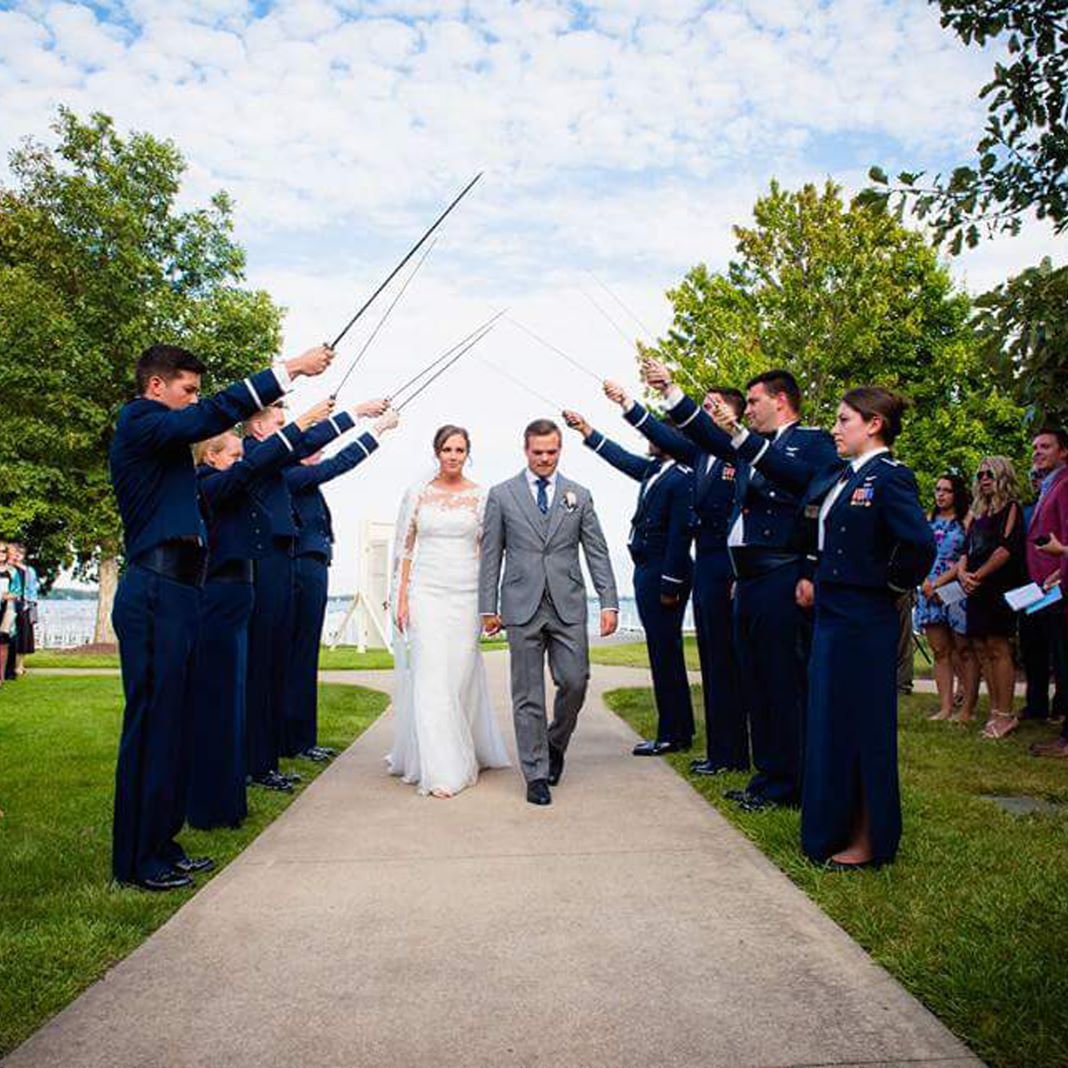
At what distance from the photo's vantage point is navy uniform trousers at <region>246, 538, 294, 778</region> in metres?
7.54

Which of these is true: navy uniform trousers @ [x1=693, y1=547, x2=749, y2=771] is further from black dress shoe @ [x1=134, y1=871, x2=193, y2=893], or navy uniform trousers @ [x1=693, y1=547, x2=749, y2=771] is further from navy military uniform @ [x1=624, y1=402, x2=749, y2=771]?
black dress shoe @ [x1=134, y1=871, x2=193, y2=893]

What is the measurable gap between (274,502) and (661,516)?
10.2 ft

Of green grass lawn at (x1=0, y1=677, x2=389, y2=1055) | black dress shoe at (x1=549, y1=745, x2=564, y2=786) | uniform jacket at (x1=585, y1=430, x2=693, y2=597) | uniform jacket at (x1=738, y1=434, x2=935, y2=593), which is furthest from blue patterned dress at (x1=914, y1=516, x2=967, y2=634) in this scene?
uniform jacket at (x1=738, y1=434, x2=935, y2=593)

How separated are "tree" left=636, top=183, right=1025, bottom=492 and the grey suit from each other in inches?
1048

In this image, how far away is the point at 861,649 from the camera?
510cm

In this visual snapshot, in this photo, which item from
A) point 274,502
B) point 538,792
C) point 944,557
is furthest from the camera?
point 944,557

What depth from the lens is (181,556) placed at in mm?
5086

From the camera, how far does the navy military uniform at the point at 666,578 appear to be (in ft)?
28.2

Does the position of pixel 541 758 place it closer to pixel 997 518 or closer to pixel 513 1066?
pixel 513 1066

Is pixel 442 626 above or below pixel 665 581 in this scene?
below

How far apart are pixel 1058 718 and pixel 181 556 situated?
905 centimetres

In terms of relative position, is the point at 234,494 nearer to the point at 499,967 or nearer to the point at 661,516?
the point at 499,967

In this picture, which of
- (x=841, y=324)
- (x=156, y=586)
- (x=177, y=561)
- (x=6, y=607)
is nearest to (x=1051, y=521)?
(x=177, y=561)

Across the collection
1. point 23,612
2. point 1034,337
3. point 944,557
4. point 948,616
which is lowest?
point 23,612
